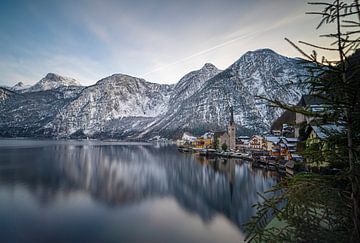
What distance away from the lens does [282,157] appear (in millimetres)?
55938

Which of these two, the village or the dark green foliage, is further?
the village

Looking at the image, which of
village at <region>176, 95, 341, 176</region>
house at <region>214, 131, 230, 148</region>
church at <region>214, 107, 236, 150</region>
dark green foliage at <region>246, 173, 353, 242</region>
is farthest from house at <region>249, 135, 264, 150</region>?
dark green foliage at <region>246, 173, 353, 242</region>

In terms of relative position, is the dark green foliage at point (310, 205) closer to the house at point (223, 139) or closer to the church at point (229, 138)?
the church at point (229, 138)

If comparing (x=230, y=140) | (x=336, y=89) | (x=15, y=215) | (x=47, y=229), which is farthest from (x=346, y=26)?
(x=230, y=140)

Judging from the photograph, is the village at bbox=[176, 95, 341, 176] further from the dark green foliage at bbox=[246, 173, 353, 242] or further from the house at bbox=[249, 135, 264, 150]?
the dark green foliage at bbox=[246, 173, 353, 242]

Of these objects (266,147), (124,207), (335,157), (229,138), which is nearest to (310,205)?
(335,157)

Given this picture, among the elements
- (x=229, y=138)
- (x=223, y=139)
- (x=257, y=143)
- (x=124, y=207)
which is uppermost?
(x=229, y=138)

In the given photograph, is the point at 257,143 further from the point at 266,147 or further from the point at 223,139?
the point at 223,139

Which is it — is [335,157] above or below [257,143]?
above

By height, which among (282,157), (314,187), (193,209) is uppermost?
(314,187)

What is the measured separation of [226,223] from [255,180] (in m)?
21.0

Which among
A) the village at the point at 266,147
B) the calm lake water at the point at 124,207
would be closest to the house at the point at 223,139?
the village at the point at 266,147

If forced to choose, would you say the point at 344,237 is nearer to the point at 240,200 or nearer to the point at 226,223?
the point at 226,223

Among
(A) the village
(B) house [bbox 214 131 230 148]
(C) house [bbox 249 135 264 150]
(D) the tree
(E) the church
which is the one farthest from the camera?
(B) house [bbox 214 131 230 148]
